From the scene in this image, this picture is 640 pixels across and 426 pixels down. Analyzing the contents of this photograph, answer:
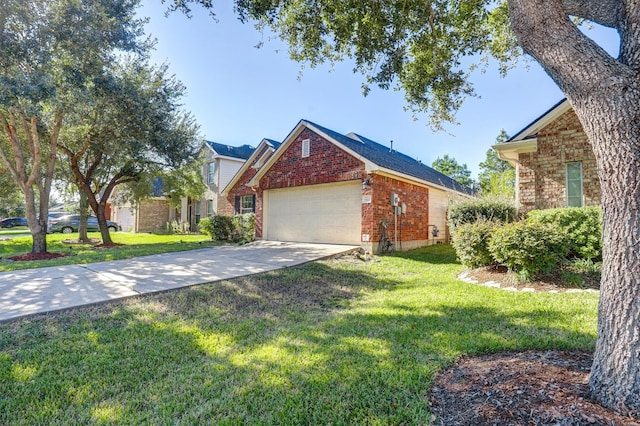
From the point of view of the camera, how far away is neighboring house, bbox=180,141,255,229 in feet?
71.5

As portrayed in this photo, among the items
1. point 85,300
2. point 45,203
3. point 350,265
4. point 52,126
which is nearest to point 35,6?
point 52,126

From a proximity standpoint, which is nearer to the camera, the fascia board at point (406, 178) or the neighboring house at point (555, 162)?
the neighboring house at point (555, 162)

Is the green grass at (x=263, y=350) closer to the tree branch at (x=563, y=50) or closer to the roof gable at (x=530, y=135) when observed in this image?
the tree branch at (x=563, y=50)

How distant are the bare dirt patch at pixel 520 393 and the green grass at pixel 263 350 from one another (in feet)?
0.57

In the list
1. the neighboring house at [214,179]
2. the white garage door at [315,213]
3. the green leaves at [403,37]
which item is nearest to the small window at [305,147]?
the white garage door at [315,213]

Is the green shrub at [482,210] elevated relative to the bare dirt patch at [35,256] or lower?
elevated

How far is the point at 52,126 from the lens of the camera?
1129cm

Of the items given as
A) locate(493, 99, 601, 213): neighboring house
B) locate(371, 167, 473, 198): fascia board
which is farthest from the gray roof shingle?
locate(493, 99, 601, 213): neighboring house

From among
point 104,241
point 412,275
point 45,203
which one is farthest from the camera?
point 104,241

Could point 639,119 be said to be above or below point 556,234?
above

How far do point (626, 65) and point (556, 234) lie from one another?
177 inches

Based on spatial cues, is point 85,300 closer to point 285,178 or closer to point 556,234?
point 556,234

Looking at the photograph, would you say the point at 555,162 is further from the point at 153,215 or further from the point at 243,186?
the point at 153,215

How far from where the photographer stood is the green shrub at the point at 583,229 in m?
6.67
